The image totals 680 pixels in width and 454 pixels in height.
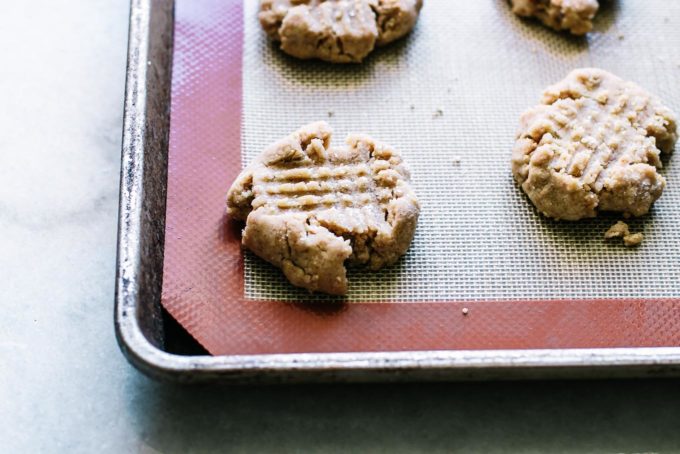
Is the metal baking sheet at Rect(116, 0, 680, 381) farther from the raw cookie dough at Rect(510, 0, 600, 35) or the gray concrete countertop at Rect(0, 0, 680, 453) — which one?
the gray concrete countertop at Rect(0, 0, 680, 453)

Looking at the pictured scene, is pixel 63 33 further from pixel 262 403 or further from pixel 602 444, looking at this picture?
pixel 602 444

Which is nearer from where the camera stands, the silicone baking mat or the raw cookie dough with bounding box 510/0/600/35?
the silicone baking mat

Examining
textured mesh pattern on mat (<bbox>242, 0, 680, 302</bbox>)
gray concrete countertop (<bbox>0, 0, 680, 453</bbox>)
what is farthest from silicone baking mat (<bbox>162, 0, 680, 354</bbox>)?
gray concrete countertop (<bbox>0, 0, 680, 453</bbox>)

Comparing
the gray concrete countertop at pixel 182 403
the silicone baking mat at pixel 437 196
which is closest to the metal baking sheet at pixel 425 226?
the silicone baking mat at pixel 437 196

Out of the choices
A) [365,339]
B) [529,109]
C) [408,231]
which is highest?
[529,109]

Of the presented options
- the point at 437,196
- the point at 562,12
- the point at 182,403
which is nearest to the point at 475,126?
the point at 437,196

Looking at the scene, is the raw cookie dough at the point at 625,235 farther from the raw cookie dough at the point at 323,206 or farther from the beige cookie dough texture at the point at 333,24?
the beige cookie dough texture at the point at 333,24

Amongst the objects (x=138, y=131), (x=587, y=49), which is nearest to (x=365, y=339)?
(x=138, y=131)
